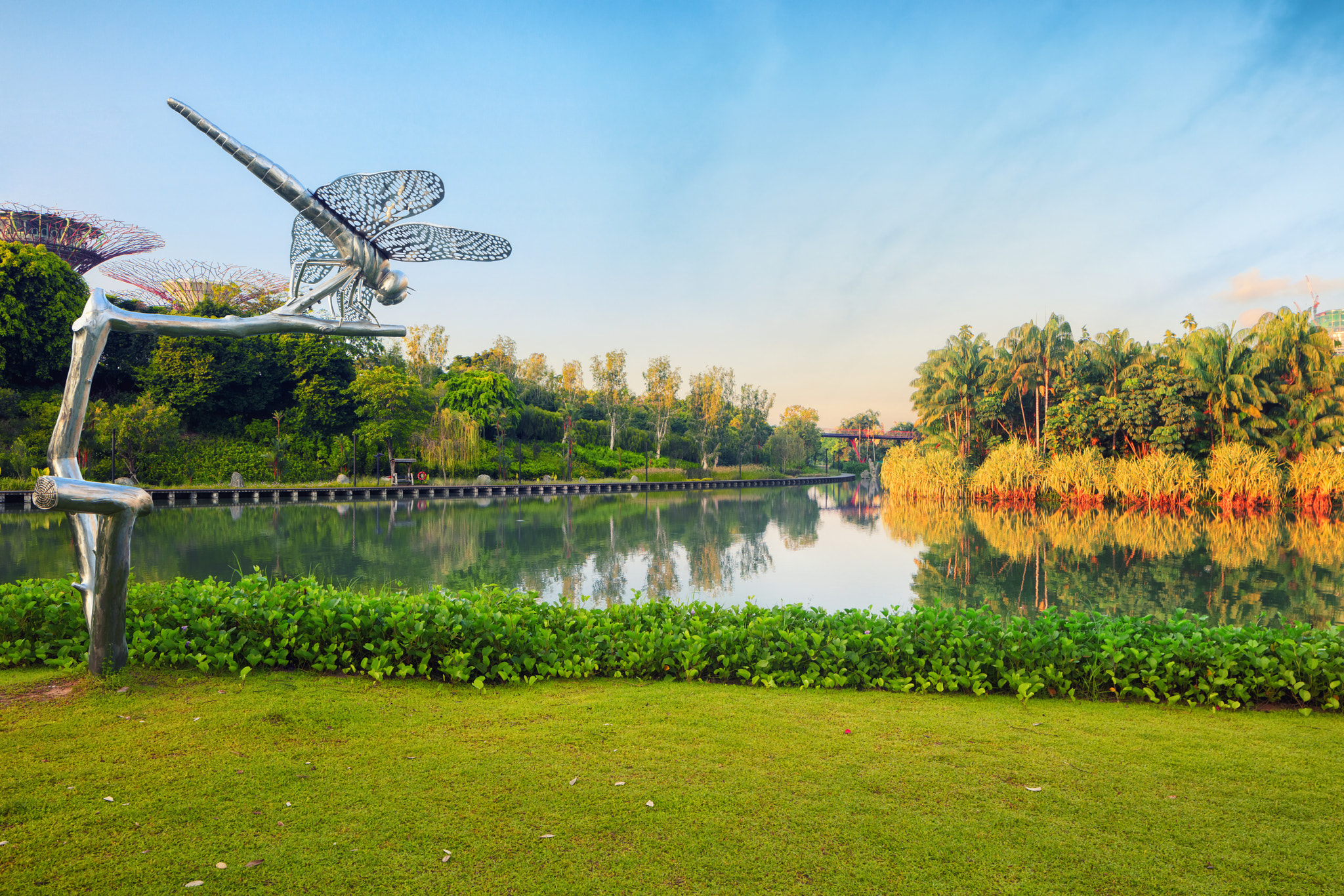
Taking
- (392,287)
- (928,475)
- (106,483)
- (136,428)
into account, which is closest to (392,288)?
(392,287)

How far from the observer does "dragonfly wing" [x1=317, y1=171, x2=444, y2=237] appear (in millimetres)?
2725

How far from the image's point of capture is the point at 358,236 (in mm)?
2836

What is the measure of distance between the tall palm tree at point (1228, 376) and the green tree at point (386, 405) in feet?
104

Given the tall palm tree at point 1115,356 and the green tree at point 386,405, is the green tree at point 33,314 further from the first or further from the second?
the tall palm tree at point 1115,356

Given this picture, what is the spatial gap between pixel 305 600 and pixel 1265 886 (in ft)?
14.4

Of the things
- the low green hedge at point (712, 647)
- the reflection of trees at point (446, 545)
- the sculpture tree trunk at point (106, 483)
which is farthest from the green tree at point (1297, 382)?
the sculpture tree trunk at point (106, 483)

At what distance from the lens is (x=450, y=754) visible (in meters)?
2.72

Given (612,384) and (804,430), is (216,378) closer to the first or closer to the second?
(612,384)

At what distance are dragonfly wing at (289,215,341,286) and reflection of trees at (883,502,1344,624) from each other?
4.85 m

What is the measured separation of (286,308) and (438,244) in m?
0.71

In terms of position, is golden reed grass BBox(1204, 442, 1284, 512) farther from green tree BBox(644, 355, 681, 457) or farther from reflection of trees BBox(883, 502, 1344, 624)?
green tree BBox(644, 355, 681, 457)

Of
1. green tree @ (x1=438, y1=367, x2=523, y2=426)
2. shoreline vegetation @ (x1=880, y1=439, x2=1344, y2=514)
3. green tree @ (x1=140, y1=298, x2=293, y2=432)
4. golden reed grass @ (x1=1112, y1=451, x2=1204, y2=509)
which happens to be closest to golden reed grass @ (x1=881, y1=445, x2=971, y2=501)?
shoreline vegetation @ (x1=880, y1=439, x2=1344, y2=514)

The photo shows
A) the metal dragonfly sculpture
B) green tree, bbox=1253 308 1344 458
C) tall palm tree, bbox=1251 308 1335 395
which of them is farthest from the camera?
tall palm tree, bbox=1251 308 1335 395

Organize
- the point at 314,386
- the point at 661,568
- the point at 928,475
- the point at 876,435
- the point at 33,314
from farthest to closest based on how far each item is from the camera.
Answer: the point at 876,435, the point at 314,386, the point at 33,314, the point at 928,475, the point at 661,568
